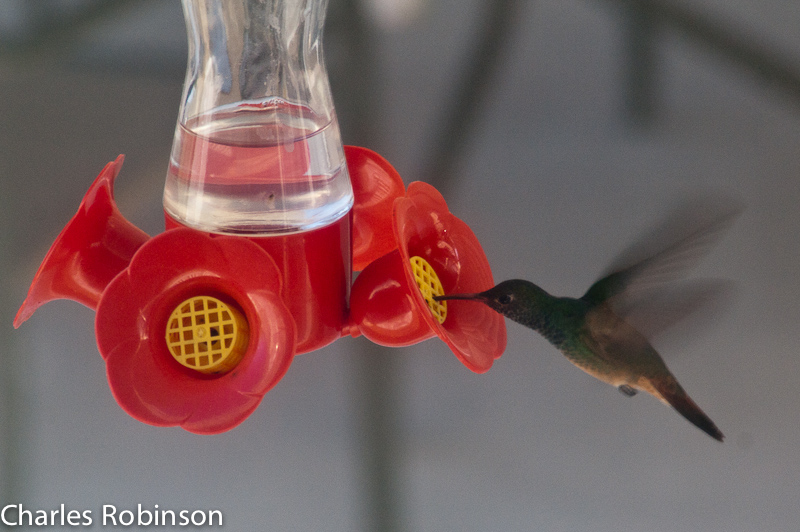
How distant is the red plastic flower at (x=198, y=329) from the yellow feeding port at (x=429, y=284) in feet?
0.54

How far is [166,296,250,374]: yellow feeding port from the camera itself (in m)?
0.60

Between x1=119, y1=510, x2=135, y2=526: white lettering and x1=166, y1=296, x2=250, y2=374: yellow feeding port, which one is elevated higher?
x1=166, y1=296, x2=250, y2=374: yellow feeding port

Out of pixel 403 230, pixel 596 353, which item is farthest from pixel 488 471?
pixel 403 230

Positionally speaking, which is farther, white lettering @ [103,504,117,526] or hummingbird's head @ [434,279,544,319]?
white lettering @ [103,504,117,526]

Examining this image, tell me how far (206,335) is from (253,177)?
5.9 inches

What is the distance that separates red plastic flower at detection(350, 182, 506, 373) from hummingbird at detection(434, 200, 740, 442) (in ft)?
0.14

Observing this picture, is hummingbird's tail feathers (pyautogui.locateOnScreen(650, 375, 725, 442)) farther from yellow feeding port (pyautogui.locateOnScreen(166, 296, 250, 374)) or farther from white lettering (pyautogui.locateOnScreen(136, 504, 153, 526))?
white lettering (pyautogui.locateOnScreen(136, 504, 153, 526))

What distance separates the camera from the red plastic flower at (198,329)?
0.56 metres

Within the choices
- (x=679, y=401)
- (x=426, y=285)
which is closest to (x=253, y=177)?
(x=426, y=285)

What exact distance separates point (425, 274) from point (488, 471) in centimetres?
166

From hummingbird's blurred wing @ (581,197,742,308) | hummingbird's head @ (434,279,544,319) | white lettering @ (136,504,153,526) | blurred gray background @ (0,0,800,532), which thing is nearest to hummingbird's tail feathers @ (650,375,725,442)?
hummingbird's blurred wing @ (581,197,742,308)

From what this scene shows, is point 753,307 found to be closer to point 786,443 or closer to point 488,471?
point 786,443

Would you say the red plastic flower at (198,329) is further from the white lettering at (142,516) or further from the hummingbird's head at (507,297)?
the white lettering at (142,516)

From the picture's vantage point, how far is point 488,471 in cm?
223
